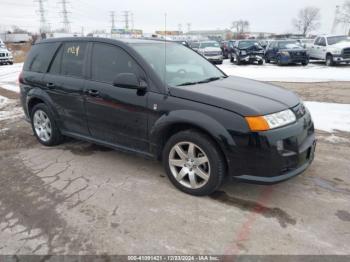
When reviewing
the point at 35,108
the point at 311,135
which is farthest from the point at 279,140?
the point at 35,108

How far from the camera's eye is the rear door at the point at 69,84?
4402 millimetres

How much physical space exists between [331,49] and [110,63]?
18.0 meters

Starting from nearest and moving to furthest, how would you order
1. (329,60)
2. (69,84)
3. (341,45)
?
(69,84), (341,45), (329,60)

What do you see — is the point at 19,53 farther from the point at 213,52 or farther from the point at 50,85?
the point at 50,85

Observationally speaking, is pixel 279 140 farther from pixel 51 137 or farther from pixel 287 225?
pixel 51 137

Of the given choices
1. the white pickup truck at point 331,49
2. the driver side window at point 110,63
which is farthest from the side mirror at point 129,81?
the white pickup truck at point 331,49

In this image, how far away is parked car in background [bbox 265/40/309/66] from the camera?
1962cm

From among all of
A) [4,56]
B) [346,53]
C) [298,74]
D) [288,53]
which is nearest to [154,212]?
[298,74]

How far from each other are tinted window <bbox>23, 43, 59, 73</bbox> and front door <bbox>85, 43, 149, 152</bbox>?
1092mm

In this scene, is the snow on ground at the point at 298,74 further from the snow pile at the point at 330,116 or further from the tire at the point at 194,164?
the tire at the point at 194,164

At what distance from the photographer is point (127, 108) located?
3.84 meters

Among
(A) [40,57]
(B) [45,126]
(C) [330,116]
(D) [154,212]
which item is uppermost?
(A) [40,57]

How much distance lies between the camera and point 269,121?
3.12 metres

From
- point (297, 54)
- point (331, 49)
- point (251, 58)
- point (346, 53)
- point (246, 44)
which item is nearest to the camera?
point (346, 53)
